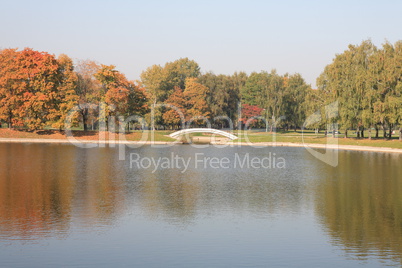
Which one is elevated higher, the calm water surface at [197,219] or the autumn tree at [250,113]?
the autumn tree at [250,113]

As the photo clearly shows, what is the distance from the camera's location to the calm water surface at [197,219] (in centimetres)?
1572

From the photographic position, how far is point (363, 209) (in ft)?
78.0

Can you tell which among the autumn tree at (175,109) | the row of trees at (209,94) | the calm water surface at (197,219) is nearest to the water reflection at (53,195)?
the calm water surface at (197,219)

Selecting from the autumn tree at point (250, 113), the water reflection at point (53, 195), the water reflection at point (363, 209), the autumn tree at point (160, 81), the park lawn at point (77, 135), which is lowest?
the water reflection at point (363, 209)

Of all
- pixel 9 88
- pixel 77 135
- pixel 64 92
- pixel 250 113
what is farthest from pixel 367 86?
pixel 9 88

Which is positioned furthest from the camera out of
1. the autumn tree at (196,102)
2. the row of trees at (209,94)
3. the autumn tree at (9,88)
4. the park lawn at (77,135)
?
the autumn tree at (196,102)

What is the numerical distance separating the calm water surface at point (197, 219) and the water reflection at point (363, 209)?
0.17 feet

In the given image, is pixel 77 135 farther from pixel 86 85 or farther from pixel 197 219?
pixel 197 219

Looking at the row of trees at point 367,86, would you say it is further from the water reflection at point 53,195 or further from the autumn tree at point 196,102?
the water reflection at point 53,195

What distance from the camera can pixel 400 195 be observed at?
91.8ft

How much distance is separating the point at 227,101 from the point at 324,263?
98.2m

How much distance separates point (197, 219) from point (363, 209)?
9.49 m

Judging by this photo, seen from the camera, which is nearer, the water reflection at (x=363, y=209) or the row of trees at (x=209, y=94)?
the water reflection at (x=363, y=209)

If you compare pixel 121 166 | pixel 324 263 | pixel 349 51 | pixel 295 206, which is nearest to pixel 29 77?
pixel 121 166
